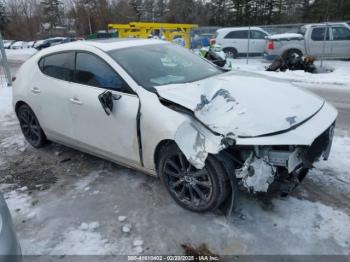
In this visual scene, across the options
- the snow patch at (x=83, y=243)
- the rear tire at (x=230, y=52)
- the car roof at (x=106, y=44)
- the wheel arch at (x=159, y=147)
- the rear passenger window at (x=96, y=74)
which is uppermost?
the car roof at (x=106, y=44)

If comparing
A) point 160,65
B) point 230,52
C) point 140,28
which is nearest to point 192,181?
point 160,65

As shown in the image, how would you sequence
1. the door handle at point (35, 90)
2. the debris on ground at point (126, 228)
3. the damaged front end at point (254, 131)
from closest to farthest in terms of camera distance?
the damaged front end at point (254, 131) → the debris on ground at point (126, 228) → the door handle at point (35, 90)

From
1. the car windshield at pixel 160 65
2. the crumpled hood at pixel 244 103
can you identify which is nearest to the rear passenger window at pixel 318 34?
the car windshield at pixel 160 65

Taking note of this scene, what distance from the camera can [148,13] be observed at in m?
58.3

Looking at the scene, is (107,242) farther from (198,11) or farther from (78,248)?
(198,11)

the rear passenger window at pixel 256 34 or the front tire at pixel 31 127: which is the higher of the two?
the rear passenger window at pixel 256 34

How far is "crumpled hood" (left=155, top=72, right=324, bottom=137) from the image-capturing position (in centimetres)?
266

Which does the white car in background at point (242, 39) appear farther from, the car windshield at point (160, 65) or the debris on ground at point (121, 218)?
the debris on ground at point (121, 218)

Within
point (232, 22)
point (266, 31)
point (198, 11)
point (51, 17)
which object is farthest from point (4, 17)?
point (266, 31)

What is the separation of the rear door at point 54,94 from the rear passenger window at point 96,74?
174mm

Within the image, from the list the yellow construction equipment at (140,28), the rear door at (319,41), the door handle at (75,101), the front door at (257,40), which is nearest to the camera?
the door handle at (75,101)

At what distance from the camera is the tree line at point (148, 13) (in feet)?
132

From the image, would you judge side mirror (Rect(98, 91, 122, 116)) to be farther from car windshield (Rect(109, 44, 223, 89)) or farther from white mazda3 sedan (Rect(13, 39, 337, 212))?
car windshield (Rect(109, 44, 223, 89))

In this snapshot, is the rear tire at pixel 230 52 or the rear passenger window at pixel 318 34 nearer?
the rear passenger window at pixel 318 34
